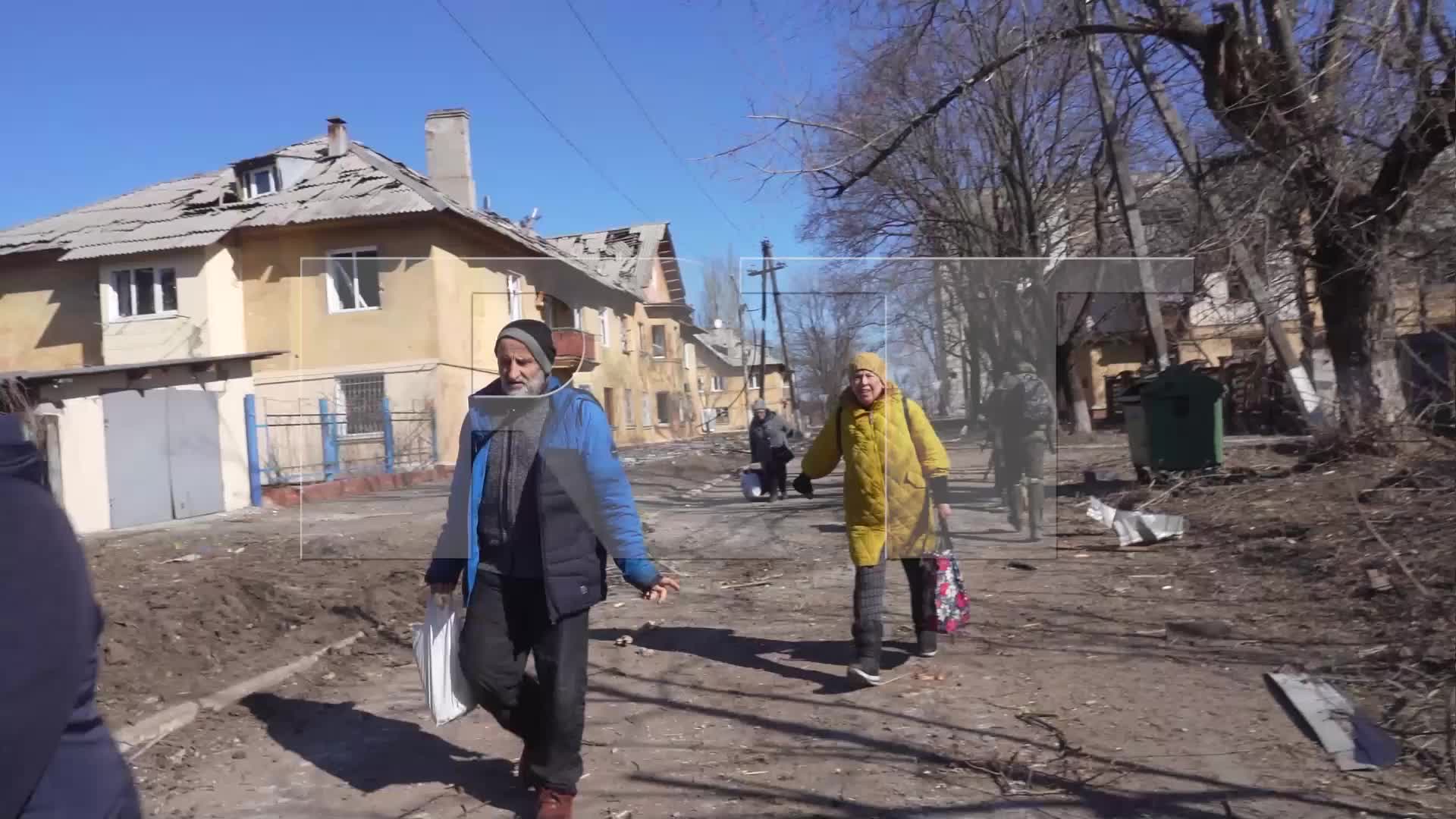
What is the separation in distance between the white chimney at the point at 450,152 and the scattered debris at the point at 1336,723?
19.4 m

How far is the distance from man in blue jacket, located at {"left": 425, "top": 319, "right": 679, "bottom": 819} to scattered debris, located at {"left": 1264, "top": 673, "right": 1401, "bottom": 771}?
8.69 feet

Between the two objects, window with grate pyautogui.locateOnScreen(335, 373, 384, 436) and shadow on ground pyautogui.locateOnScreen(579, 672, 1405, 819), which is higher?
window with grate pyautogui.locateOnScreen(335, 373, 384, 436)

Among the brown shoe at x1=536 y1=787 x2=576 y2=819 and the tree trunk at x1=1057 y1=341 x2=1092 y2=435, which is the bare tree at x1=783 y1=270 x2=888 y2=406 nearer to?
the brown shoe at x1=536 y1=787 x2=576 y2=819

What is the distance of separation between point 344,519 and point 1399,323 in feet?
33.2

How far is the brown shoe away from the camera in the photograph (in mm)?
3926

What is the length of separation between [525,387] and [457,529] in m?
0.61

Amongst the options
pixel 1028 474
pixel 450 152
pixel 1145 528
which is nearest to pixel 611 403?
pixel 1028 474

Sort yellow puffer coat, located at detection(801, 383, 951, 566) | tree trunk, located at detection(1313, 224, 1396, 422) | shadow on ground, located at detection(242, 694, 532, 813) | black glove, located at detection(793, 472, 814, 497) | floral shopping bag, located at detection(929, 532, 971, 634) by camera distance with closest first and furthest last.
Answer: shadow on ground, located at detection(242, 694, 532, 813) → yellow puffer coat, located at detection(801, 383, 951, 566) → floral shopping bag, located at detection(929, 532, 971, 634) → black glove, located at detection(793, 472, 814, 497) → tree trunk, located at detection(1313, 224, 1396, 422)

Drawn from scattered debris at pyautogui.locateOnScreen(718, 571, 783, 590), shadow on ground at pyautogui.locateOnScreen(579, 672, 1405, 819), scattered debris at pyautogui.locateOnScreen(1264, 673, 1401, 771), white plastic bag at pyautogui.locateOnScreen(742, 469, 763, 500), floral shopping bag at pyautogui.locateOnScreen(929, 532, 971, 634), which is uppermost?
white plastic bag at pyautogui.locateOnScreen(742, 469, 763, 500)

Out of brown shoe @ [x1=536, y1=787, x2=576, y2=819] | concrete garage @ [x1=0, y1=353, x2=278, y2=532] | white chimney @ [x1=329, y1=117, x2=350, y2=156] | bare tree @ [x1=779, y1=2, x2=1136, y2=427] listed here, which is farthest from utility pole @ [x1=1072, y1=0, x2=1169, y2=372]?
white chimney @ [x1=329, y1=117, x2=350, y2=156]

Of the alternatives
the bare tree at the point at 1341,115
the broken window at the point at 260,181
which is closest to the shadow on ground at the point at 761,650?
the bare tree at the point at 1341,115

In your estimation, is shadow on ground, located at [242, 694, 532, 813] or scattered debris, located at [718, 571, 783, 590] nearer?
shadow on ground, located at [242, 694, 532, 813]

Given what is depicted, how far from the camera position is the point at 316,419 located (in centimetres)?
848

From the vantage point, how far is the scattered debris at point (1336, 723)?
4.17 metres
